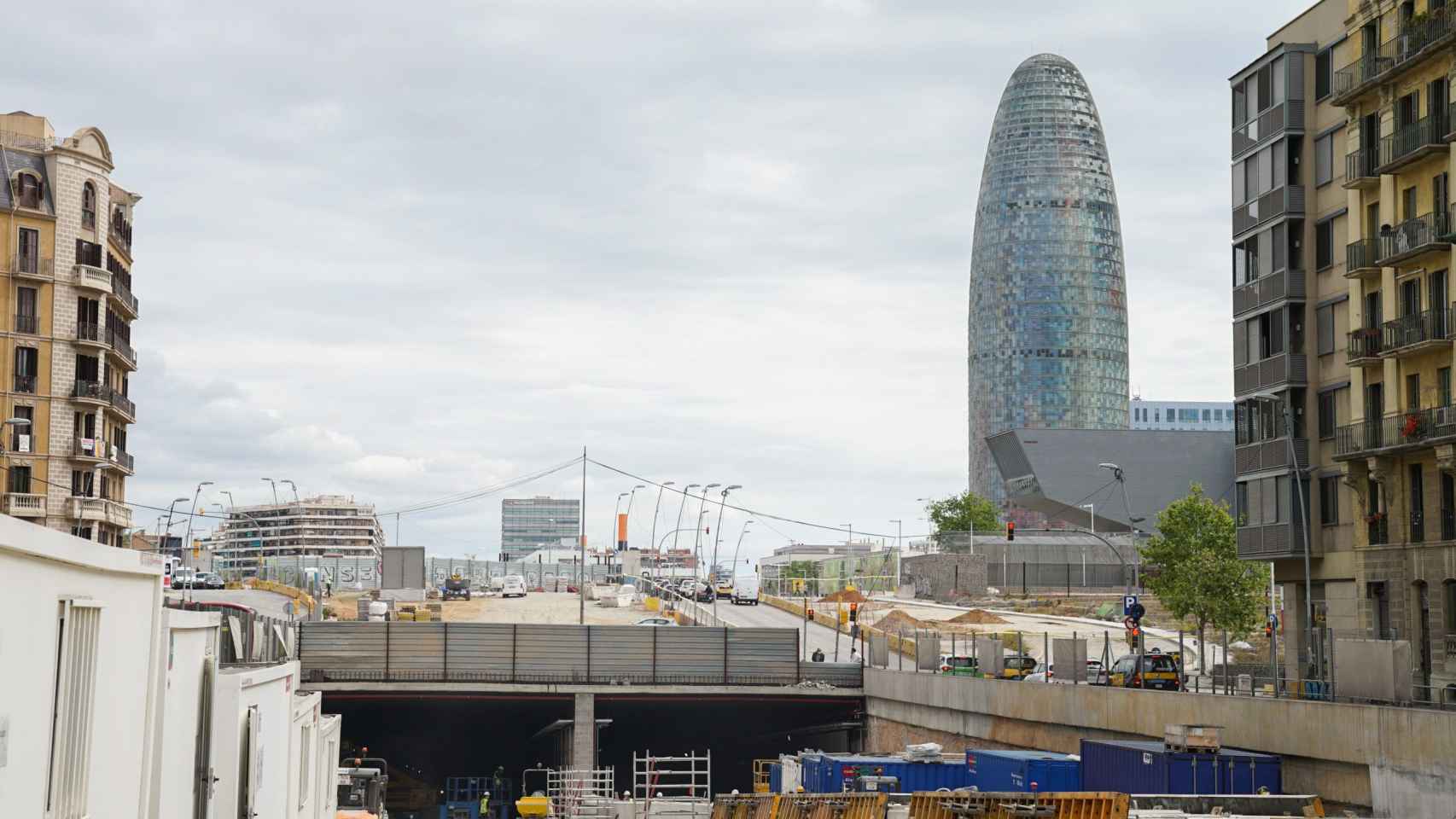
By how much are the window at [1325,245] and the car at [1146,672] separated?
751 inches

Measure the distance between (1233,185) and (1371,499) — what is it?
1826 cm

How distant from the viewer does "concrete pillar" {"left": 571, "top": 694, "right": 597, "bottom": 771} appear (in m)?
81.1

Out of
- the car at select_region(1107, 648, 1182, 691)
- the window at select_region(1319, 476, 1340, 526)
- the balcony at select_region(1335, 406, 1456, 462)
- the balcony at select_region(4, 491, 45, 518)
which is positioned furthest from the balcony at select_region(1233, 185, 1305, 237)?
the balcony at select_region(4, 491, 45, 518)

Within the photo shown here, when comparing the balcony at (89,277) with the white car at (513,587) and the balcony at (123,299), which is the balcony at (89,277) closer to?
the balcony at (123,299)

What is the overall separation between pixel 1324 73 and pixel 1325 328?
10.9 meters

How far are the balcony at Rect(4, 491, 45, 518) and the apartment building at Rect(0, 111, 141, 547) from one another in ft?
0.32

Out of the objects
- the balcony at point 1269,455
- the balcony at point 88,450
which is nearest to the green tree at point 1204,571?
the balcony at point 1269,455

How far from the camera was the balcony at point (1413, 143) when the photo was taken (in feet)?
180

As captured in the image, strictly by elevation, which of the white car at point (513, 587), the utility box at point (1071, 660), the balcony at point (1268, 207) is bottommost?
the utility box at point (1071, 660)

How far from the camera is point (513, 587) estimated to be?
165 metres

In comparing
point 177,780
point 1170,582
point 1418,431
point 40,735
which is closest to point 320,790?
point 177,780

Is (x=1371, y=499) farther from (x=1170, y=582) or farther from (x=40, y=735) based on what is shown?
(x=40, y=735)

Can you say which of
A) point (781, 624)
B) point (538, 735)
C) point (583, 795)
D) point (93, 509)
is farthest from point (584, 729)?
point (781, 624)

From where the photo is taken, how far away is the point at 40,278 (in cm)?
9556
